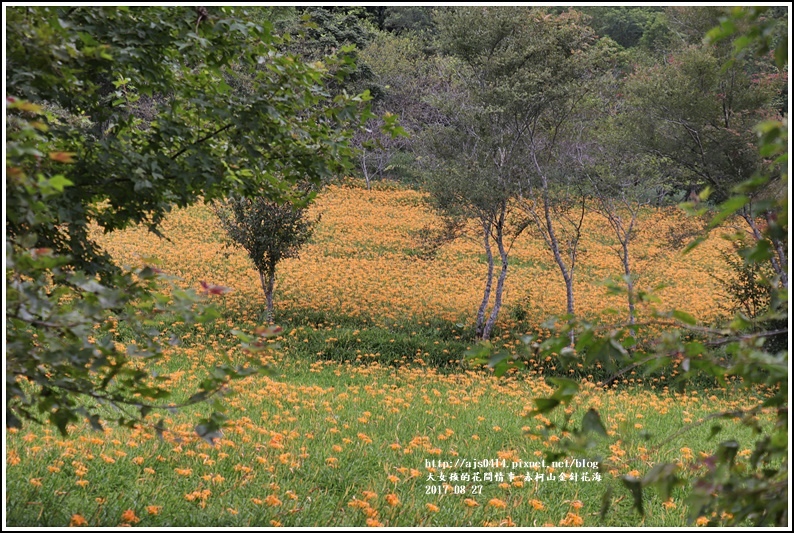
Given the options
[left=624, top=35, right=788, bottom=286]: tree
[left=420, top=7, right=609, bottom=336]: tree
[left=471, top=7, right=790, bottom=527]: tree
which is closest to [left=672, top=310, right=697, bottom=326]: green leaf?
[left=471, top=7, right=790, bottom=527]: tree

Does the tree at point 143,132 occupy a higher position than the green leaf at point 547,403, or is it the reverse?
the tree at point 143,132

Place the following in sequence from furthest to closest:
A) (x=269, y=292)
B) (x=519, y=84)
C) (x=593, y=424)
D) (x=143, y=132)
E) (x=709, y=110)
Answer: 1. (x=269, y=292)
2. (x=709, y=110)
3. (x=519, y=84)
4. (x=143, y=132)
5. (x=593, y=424)

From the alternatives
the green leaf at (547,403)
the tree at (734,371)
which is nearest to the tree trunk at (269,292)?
the tree at (734,371)

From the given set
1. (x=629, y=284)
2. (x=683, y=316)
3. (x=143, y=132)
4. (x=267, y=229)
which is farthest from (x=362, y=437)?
(x=267, y=229)

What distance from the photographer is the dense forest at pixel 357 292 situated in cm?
234

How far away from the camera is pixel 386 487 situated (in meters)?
5.39

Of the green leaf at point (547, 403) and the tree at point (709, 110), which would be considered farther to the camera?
the tree at point (709, 110)

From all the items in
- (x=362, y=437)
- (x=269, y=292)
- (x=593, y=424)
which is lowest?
(x=362, y=437)

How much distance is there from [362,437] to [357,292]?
10726 mm

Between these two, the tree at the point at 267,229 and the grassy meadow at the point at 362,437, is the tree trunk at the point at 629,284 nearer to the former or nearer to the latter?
the grassy meadow at the point at 362,437

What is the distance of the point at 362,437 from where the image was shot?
6211 mm

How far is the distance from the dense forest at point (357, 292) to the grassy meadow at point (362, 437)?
0.15ft

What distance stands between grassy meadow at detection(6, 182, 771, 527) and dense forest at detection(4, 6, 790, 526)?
0.15ft

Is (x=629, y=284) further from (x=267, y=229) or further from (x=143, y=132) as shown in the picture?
(x=267, y=229)
